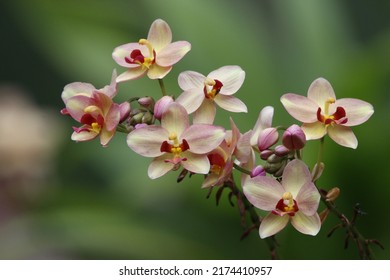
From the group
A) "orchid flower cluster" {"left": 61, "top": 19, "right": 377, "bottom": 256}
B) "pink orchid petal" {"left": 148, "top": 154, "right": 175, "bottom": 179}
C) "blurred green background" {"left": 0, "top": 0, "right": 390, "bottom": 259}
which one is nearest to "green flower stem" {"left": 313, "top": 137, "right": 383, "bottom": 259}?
"orchid flower cluster" {"left": 61, "top": 19, "right": 377, "bottom": 256}

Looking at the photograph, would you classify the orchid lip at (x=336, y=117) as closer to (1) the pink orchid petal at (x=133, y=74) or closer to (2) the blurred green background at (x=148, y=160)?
(1) the pink orchid petal at (x=133, y=74)

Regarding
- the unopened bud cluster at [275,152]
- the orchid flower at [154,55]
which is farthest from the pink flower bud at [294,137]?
the orchid flower at [154,55]

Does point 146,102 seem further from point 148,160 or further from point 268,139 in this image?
point 148,160

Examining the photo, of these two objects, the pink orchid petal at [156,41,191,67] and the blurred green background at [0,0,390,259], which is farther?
the blurred green background at [0,0,390,259]

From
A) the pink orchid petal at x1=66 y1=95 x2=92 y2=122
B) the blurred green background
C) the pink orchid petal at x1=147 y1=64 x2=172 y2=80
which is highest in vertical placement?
the blurred green background

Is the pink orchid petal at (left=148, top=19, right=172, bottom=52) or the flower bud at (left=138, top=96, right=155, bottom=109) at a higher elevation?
the pink orchid petal at (left=148, top=19, right=172, bottom=52)

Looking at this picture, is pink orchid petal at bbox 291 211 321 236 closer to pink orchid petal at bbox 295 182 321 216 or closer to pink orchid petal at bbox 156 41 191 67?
pink orchid petal at bbox 295 182 321 216
